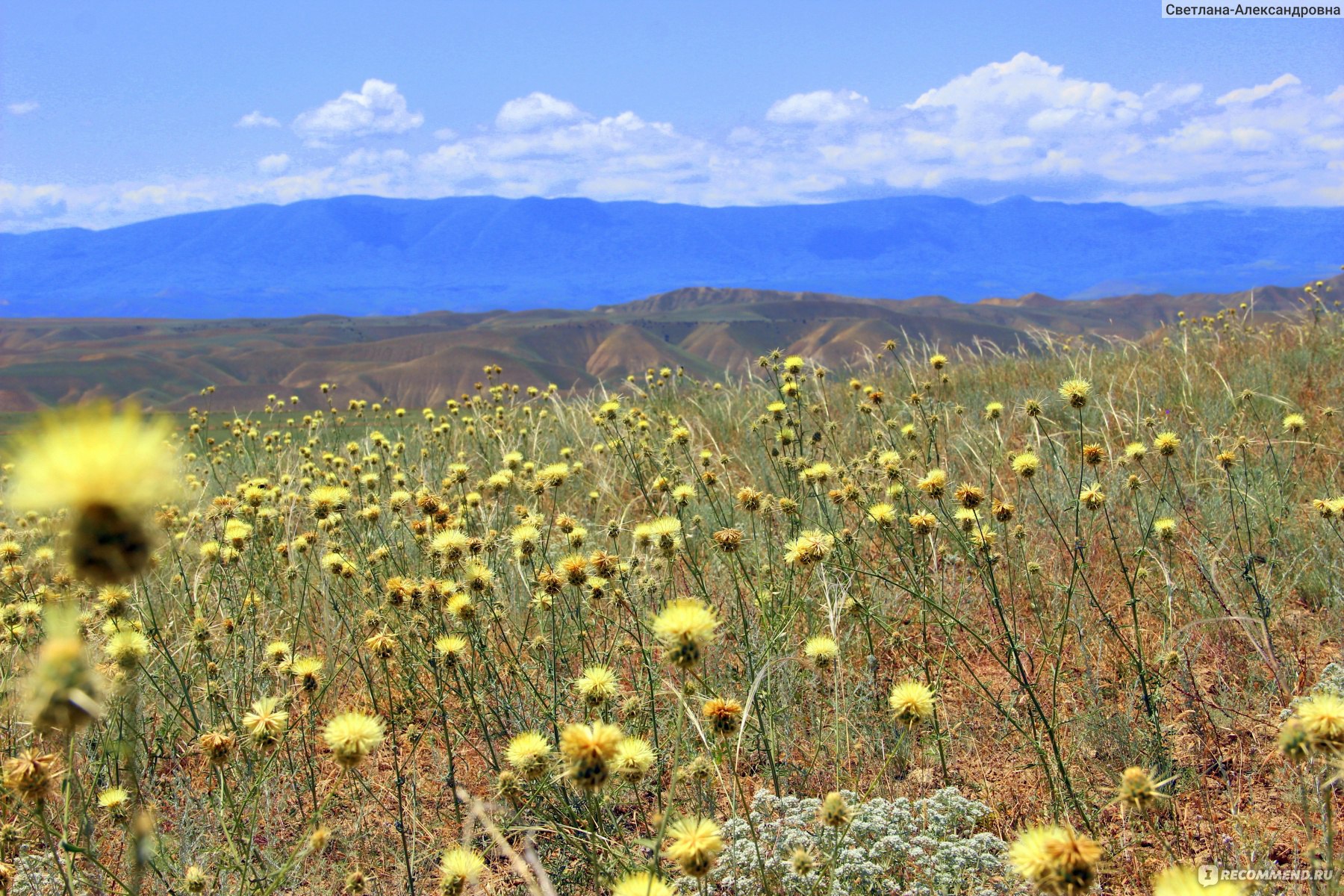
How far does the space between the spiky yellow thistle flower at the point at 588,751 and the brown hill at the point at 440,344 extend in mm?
98889

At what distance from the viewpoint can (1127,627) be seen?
3432mm

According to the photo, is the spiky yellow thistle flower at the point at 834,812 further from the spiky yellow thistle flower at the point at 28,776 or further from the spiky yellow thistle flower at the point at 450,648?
the spiky yellow thistle flower at the point at 28,776

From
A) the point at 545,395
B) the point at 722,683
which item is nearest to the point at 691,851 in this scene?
the point at 722,683

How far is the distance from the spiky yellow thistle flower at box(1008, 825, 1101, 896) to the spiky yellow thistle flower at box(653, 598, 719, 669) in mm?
597

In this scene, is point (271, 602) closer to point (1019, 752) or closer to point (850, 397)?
point (1019, 752)

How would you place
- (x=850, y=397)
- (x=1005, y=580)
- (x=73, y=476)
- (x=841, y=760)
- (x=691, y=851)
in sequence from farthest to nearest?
(x=850, y=397) < (x=1005, y=580) < (x=841, y=760) < (x=691, y=851) < (x=73, y=476)

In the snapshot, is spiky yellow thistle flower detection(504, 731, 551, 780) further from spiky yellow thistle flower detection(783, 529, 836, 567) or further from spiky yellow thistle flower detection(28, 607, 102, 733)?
spiky yellow thistle flower detection(28, 607, 102, 733)

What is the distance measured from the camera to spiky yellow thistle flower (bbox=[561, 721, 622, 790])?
124 centimetres

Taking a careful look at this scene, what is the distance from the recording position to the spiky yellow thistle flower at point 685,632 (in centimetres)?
132

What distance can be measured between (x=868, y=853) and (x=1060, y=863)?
2.71ft

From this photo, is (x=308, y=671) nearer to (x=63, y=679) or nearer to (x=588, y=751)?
(x=588, y=751)

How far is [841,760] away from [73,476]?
255 centimetres

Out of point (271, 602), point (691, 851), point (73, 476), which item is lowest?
point (271, 602)

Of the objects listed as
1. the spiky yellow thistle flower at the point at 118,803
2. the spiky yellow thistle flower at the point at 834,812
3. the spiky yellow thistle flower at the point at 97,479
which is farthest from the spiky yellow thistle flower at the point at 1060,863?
the spiky yellow thistle flower at the point at 118,803
